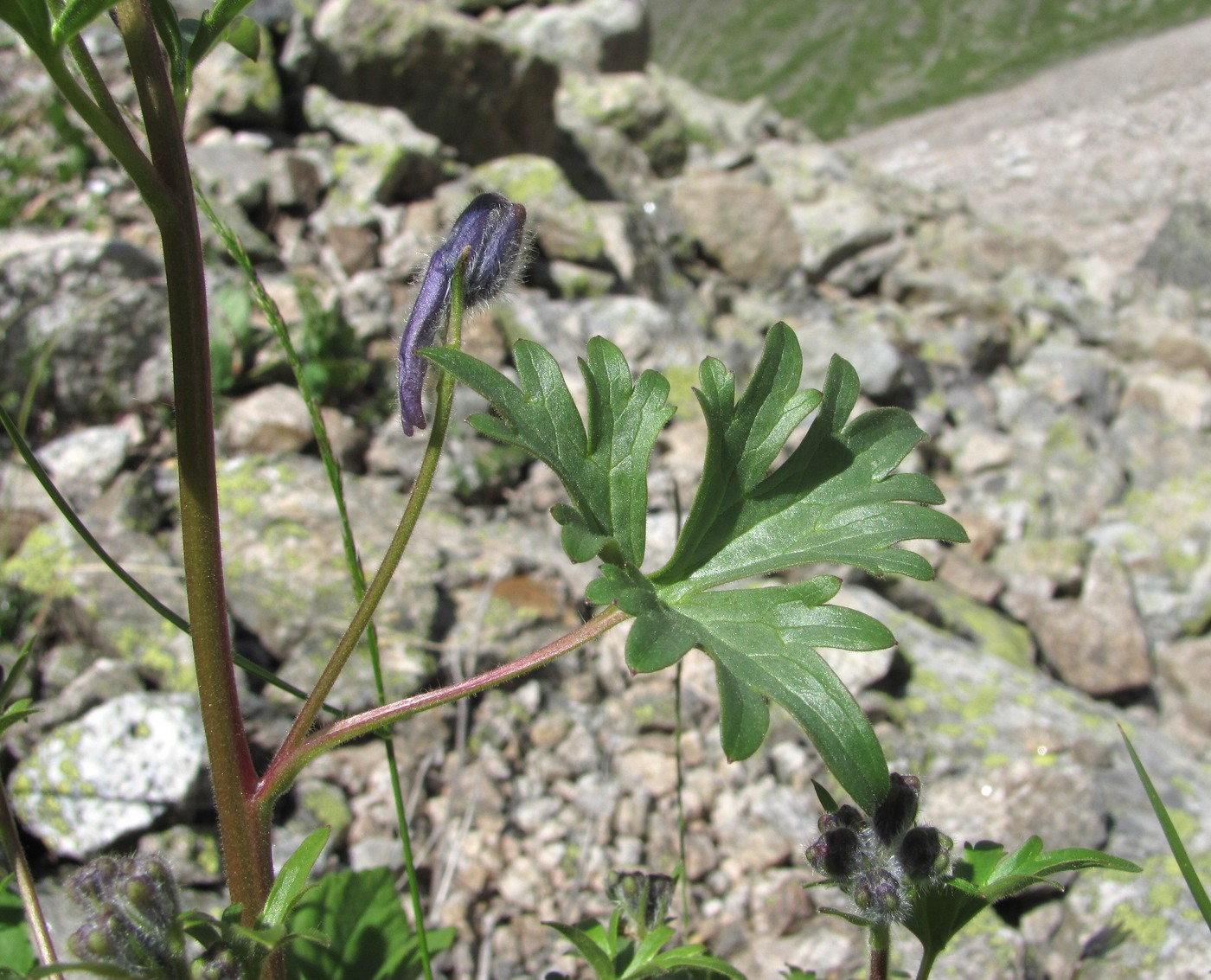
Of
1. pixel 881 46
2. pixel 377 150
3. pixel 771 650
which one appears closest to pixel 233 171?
pixel 377 150

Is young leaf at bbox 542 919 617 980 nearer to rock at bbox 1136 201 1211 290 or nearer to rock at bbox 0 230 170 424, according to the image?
rock at bbox 0 230 170 424

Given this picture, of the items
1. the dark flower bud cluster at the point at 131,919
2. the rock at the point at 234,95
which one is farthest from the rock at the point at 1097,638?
the rock at the point at 234,95

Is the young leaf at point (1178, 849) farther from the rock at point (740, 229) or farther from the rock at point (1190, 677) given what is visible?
the rock at point (740, 229)

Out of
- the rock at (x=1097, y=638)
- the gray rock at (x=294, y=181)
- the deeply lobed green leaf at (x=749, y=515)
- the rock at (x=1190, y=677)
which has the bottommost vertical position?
the rock at (x=1190, y=677)

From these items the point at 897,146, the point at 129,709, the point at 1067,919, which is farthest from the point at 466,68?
the point at 897,146

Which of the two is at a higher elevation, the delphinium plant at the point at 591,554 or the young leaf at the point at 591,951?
the delphinium plant at the point at 591,554

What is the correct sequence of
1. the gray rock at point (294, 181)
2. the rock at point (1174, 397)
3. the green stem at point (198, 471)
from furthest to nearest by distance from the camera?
1. the rock at point (1174, 397)
2. the gray rock at point (294, 181)
3. the green stem at point (198, 471)

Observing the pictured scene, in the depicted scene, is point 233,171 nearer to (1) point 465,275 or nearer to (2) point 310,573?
(2) point 310,573

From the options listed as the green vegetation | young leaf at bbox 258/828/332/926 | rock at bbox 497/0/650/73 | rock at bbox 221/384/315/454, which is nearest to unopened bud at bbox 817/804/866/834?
young leaf at bbox 258/828/332/926
